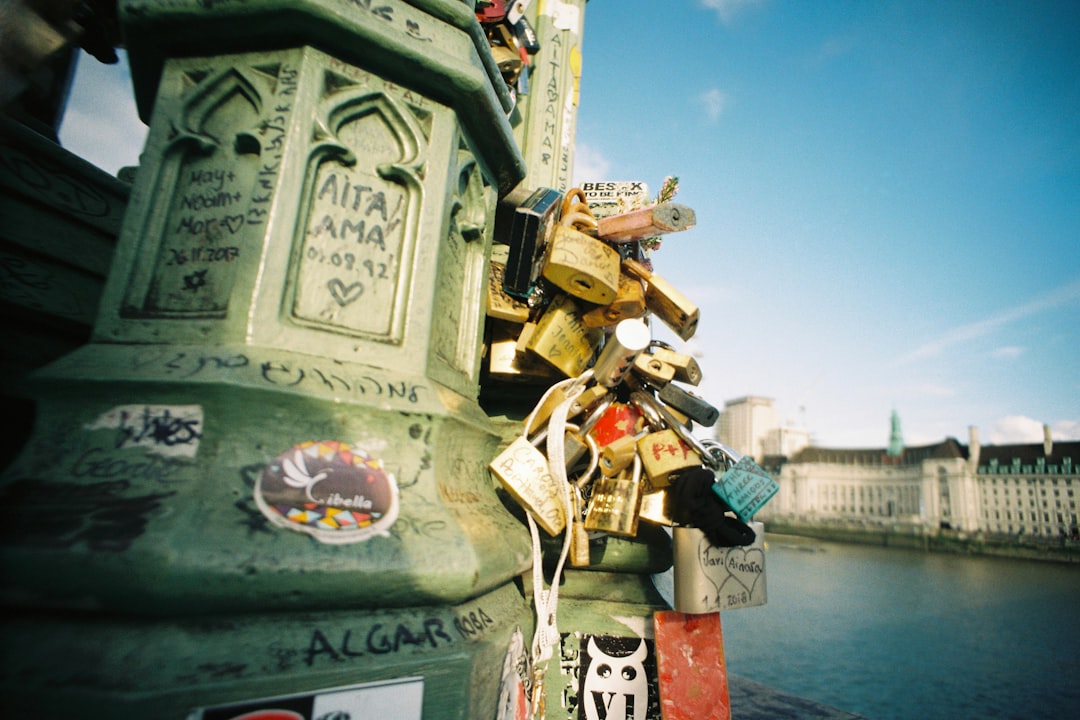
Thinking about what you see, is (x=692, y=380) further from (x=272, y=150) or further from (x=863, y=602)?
(x=863, y=602)

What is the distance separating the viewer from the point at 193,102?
5.67 ft

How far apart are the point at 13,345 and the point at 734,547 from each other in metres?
2.95

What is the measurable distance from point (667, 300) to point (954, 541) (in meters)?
72.9

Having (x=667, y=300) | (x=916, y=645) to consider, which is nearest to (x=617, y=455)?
(x=667, y=300)

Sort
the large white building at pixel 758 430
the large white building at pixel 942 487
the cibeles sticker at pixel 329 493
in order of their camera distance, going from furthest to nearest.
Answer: the large white building at pixel 758 430
the large white building at pixel 942 487
the cibeles sticker at pixel 329 493

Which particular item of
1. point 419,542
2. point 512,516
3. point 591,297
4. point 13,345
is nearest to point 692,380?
point 591,297

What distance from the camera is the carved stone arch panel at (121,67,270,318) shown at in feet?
5.16

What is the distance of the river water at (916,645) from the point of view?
1227 centimetres

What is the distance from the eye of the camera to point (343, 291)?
1655mm

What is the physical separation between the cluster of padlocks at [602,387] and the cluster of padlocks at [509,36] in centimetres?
117

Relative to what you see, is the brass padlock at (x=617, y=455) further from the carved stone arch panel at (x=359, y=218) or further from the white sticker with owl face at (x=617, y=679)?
the carved stone arch panel at (x=359, y=218)

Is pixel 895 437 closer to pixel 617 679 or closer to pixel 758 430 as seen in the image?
pixel 758 430

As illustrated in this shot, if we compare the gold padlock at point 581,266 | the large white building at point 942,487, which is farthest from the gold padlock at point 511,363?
the large white building at point 942,487

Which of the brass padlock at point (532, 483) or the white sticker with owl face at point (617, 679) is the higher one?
the brass padlock at point (532, 483)
